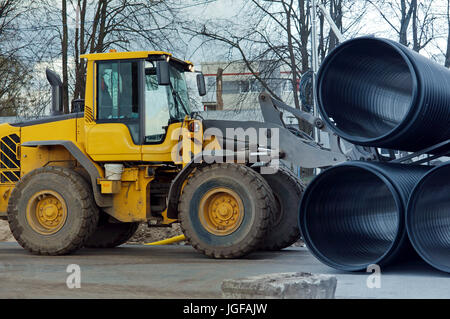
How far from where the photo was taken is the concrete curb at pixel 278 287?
5312 millimetres

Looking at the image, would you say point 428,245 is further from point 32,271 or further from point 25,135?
point 25,135

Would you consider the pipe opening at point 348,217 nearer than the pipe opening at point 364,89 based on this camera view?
Yes

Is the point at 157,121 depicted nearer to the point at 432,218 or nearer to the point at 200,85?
the point at 200,85

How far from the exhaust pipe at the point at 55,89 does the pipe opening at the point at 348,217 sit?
4.73 meters

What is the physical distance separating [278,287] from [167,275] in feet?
9.21

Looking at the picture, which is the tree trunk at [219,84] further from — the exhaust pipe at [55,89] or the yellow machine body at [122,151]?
the exhaust pipe at [55,89]

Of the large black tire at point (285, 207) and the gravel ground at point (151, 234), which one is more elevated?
the large black tire at point (285, 207)

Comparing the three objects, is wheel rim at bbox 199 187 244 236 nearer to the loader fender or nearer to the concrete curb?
the loader fender

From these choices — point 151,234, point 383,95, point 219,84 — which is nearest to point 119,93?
point 383,95

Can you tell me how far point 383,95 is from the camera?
366 inches

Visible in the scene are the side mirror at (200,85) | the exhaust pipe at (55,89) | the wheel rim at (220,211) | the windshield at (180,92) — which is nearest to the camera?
the wheel rim at (220,211)

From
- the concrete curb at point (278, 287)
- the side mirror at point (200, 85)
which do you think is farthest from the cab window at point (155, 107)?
the concrete curb at point (278, 287)

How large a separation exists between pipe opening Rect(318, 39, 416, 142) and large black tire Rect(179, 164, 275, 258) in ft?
5.03
